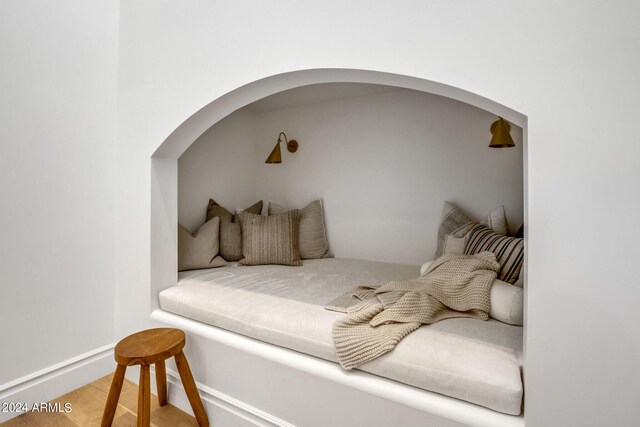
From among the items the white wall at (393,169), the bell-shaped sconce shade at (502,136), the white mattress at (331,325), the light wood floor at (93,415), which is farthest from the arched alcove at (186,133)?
the white wall at (393,169)

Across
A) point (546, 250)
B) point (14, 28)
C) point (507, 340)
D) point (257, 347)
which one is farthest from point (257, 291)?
point (14, 28)

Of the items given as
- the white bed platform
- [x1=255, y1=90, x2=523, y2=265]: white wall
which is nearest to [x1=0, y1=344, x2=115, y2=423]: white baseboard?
the white bed platform

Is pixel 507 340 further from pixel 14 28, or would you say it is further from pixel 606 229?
pixel 14 28

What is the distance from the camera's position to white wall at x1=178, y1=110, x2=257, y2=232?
265cm

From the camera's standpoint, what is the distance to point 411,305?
4.53ft

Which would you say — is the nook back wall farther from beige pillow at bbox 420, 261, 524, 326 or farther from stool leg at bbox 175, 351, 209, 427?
stool leg at bbox 175, 351, 209, 427

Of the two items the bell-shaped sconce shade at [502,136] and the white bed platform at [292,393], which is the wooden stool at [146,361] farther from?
the bell-shaped sconce shade at [502,136]

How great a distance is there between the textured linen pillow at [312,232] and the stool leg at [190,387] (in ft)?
4.42

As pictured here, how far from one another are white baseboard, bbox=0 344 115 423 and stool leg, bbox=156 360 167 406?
0.58 metres

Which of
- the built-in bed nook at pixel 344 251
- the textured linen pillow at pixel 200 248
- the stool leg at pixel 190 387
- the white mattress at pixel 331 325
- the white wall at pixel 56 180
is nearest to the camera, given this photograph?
the white mattress at pixel 331 325

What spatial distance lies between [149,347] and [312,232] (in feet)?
5.22

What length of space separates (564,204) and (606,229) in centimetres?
12

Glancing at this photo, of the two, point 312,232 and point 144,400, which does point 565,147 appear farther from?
point 312,232

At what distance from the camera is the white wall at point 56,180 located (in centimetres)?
172
